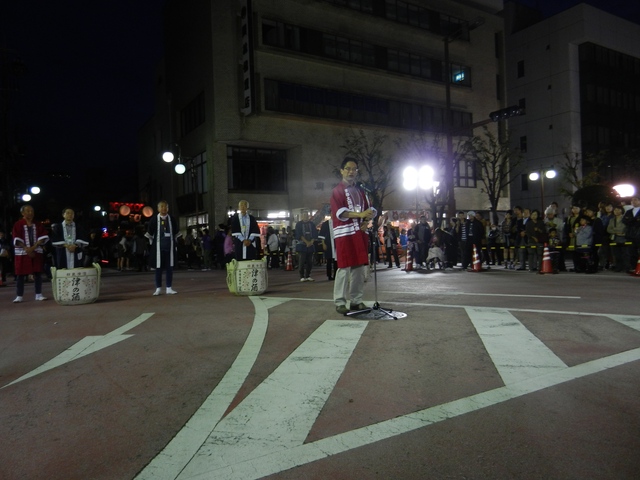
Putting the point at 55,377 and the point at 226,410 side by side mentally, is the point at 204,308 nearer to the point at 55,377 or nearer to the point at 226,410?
the point at 55,377

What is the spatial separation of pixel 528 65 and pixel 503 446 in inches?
2138

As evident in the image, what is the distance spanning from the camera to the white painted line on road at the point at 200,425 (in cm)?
275

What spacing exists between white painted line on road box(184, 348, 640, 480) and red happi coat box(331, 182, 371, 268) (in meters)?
3.33

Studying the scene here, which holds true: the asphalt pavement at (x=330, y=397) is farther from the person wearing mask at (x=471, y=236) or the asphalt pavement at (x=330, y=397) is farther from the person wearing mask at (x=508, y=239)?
the person wearing mask at (x=508, y=239)

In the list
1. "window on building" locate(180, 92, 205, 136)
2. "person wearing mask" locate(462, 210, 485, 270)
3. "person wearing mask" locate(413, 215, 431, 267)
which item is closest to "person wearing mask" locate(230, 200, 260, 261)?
"person wearing mask" locate(462, 210, 485, 270)

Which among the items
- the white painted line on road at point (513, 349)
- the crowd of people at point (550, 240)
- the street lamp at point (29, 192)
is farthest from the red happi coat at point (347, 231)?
the street lamp at point (29, 192)

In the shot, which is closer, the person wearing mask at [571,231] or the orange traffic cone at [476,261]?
the person wearing mask at [571,231]

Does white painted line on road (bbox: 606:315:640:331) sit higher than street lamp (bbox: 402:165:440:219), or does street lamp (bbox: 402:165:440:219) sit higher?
street lamp (bbox: 402:165:440:219)

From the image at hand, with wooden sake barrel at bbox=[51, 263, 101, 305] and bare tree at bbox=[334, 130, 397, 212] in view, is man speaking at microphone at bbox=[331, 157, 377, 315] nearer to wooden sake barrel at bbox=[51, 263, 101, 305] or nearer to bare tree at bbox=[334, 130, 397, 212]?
wooden sake barrel at bbox=[51, 263, 101, 305]

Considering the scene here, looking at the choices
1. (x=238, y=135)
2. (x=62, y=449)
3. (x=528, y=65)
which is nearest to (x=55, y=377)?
(x=62, y=449)

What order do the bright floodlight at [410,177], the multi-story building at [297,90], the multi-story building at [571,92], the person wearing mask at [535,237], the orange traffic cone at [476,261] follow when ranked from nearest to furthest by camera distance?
the person wearing mask at [535,237] → the orange traffic cone at [476,261] → the bright floodlight at [410,177] → the multi-story building at [297,90] → the multi-story building at [571,92]

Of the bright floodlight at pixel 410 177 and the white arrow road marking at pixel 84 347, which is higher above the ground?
the bright floodlight at pixel 410 177

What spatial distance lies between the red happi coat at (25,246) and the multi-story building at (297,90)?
1621 cm

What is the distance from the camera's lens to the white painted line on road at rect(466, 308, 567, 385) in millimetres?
4258
